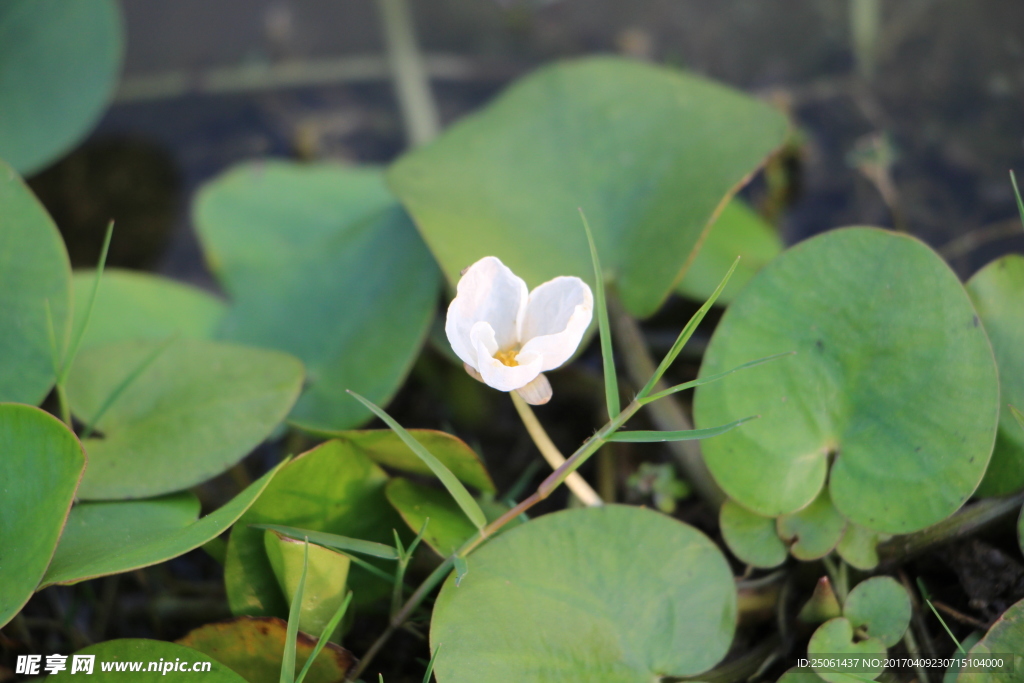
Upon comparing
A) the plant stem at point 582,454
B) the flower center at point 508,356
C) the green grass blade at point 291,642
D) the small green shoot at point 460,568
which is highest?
the flower center at point 508,356

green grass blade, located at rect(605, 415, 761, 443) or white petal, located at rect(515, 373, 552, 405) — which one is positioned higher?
white petal, located at rect(515, 373, 552, 405)

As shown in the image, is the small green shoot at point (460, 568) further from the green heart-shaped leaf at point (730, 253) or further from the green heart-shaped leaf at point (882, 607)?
the green heart-shaped leaf at point (730, 253)

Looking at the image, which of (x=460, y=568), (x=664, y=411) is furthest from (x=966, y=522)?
(x=460, y=568)

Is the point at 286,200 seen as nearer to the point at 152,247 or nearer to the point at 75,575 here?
the point at 152,247

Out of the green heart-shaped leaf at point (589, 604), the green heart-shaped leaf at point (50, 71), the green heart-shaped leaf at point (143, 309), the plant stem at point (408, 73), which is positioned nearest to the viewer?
the green heart-shaped leaf at point (589, 604)

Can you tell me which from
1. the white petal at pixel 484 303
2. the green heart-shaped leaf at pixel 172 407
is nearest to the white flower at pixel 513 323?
the white petal at pixel 484 303

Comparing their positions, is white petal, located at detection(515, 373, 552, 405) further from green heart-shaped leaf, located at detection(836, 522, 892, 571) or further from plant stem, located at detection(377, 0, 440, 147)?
plant stem, located at detection(377, 0, 440, 147)

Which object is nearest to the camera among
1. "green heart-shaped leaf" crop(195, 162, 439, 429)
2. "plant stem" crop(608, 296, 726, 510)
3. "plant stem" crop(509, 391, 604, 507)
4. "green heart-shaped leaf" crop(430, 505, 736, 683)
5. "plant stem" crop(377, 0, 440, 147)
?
"green heart-shaped leaf" crop(430, 505, 736, 683)

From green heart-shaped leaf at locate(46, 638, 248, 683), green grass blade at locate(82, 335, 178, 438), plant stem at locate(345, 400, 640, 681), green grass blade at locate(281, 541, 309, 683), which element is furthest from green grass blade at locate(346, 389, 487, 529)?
green grass blade at locate(82, 335, 178, 438)

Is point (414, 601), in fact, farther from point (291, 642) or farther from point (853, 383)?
point (853, 383)
